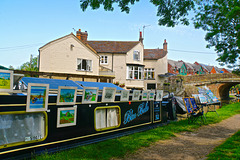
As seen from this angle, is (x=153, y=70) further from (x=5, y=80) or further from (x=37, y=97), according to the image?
(x=5, y=80)

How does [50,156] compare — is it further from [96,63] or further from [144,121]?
[96,63]

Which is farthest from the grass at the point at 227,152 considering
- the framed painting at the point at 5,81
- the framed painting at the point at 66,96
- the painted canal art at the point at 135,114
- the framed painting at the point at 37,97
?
the framed painting at the point at 5,81

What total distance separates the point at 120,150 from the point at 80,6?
13.6 ft

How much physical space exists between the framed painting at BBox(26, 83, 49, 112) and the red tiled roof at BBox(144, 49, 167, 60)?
117 ft

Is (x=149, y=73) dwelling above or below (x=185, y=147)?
above

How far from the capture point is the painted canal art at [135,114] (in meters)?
7.53

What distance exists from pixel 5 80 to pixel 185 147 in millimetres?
5171

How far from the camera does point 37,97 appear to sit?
15.3 ft

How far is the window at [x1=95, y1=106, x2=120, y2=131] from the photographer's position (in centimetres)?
644

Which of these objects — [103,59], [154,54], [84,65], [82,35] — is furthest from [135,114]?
[154,54]

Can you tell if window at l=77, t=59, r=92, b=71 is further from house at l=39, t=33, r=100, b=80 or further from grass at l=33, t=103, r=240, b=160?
grass at l=33, t=103, r=240, b=160

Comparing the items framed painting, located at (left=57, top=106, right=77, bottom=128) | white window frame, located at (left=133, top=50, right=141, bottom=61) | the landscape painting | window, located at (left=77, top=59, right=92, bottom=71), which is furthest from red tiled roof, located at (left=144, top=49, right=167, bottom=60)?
framed painting, located at (left=57, top=106, right=77, bottom=128)

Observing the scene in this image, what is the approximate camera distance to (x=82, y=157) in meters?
4.88

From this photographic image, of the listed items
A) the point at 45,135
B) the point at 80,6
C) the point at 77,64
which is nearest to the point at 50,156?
the point at 45,135
